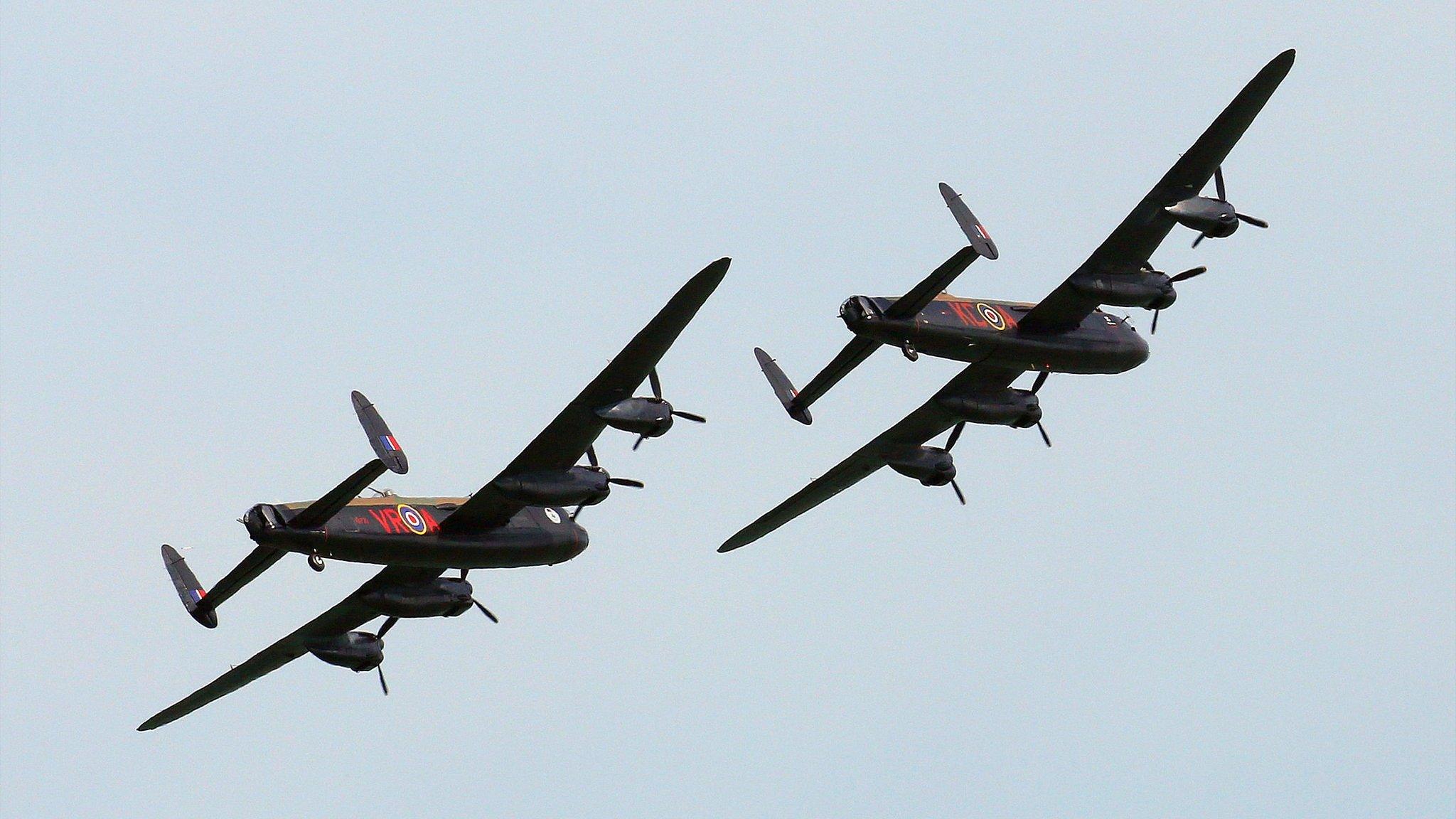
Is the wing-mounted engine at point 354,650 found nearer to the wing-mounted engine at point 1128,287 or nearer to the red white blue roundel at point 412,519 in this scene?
the red white blue roundel at point 412,519

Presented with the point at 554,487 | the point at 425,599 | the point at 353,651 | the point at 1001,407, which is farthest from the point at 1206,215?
the point at 353,651

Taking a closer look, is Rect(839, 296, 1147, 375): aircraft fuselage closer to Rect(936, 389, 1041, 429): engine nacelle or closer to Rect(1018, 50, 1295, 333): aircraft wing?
Rect(1018, 50, 1295, 333): aircraft wing

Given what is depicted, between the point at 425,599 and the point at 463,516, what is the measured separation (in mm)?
5620

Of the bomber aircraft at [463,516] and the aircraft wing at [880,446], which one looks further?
the aircraft wing at [880,446]

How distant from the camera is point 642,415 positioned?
Result: 7275 centimetres

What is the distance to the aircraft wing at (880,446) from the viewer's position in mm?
78312

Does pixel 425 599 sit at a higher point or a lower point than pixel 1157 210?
lower

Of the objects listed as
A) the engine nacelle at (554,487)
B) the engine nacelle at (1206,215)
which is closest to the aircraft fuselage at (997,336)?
the engine nacelle at (1206,215)

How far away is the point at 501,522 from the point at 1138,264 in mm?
19566

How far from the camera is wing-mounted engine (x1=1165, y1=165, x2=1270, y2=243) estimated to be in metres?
74.2

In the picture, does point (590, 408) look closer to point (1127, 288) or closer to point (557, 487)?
point (557, 487)

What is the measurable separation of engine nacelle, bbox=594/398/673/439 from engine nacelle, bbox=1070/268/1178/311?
12.4 meters

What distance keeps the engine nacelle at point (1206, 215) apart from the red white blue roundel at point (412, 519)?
22616mm

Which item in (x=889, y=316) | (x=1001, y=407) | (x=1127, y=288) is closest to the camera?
(x=889, y=316)
